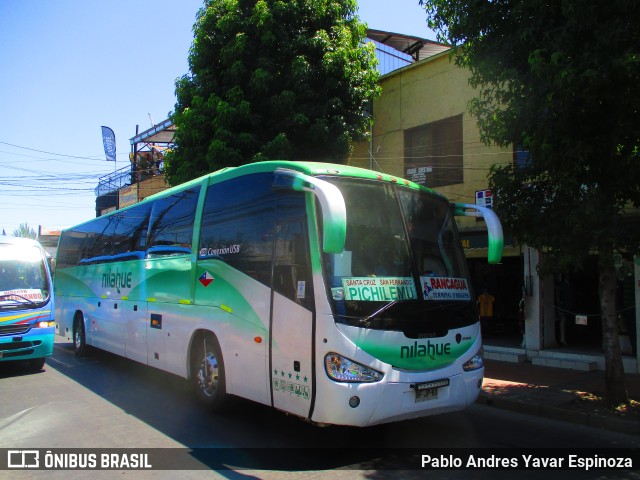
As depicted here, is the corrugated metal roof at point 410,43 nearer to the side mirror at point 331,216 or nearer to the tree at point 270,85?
the tree at point 270,85

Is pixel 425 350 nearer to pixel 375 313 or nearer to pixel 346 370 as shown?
pixel 375 313

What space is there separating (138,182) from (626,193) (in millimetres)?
22893

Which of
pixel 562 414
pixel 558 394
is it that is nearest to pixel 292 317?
pixel 562 414

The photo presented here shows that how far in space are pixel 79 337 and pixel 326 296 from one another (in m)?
9.57

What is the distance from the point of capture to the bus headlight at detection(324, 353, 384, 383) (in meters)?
4.91

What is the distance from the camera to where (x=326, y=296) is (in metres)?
5.05

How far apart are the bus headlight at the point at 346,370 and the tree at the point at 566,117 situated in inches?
147

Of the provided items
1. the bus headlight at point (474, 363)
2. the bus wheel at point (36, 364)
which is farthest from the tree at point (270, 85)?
the bus headlight at point (474, 363)

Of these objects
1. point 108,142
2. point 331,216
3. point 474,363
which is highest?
point 108,142

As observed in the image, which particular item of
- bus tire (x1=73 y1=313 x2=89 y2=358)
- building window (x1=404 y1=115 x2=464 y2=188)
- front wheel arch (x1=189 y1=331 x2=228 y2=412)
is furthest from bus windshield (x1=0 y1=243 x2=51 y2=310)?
building window (x1=404 y1=115 x2=464 y2=188)

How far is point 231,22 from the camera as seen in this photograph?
12.9 m

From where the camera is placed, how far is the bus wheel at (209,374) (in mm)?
6760

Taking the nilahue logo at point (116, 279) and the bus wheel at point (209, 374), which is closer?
the bus wheel at point (209, 374)

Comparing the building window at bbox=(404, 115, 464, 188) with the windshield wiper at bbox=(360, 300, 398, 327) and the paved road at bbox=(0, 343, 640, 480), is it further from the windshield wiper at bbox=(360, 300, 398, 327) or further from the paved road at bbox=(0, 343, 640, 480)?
the windshield wiper at bbox=(360, 300, 398, 327)
